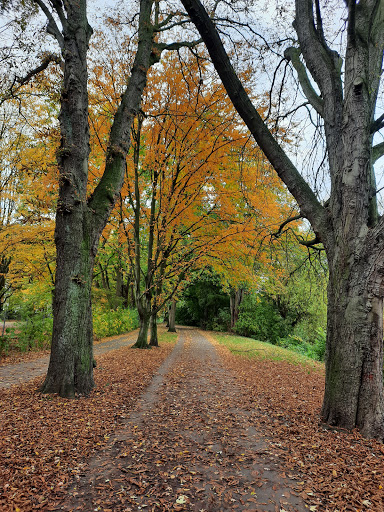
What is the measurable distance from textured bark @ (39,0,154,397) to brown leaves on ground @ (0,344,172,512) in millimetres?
493

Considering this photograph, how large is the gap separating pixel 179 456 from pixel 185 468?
0.82ft

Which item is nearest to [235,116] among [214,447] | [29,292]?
[214,447]

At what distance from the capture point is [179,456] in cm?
316

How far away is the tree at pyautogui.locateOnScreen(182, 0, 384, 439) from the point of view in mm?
3615

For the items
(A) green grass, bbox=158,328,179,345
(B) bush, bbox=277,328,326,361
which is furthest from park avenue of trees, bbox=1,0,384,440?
(B) bush, bbox=277,328,326,361

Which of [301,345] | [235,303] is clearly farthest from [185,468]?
[235,303]

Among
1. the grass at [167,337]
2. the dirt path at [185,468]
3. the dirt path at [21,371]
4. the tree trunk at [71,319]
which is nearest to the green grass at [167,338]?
the grass at [167,337]

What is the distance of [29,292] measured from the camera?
1101 cm

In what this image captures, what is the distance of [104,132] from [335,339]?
9435mm

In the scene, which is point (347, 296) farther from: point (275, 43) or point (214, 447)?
point (275, 43)

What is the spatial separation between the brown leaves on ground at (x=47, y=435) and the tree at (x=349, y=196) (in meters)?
3.19

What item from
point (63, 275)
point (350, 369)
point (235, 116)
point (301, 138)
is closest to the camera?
point (350, 369)

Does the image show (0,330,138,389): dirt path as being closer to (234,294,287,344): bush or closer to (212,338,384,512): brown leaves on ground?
(212,338,384,512): brown leaves on ground

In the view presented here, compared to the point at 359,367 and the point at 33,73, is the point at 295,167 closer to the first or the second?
the point at 359,367
